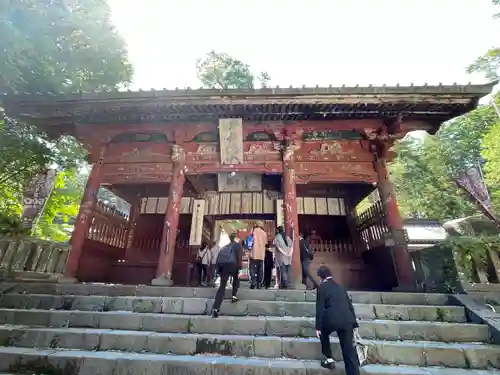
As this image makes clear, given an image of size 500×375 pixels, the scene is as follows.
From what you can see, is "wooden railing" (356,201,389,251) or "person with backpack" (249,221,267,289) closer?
"person with backpack" (249,221,267,289)

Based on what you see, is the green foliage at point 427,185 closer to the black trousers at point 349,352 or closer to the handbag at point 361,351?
the handbag at point 361,351

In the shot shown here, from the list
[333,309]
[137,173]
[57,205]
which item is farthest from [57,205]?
[333,309]

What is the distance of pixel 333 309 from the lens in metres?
3.51

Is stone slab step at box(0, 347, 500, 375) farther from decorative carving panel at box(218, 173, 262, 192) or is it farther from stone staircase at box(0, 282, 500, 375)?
decorative carving panel at box(218, 173, 262, 192)

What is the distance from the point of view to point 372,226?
9312 millimetres

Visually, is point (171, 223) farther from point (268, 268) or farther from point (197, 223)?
point (268, 268)

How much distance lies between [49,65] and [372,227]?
37.3ft

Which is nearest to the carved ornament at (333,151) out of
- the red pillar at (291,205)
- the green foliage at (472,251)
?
the red pillar at (291,205)

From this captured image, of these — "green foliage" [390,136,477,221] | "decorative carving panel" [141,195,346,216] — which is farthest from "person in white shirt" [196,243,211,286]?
"green foliage" [390,136,477,221]

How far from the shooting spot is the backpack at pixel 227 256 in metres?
5.19

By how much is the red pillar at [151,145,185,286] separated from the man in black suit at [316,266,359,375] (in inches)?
183

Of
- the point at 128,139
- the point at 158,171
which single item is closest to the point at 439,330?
the point at 158,171

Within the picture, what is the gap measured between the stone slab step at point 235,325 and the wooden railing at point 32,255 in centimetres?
171

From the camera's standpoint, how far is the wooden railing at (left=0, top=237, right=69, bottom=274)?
6.17 meters
